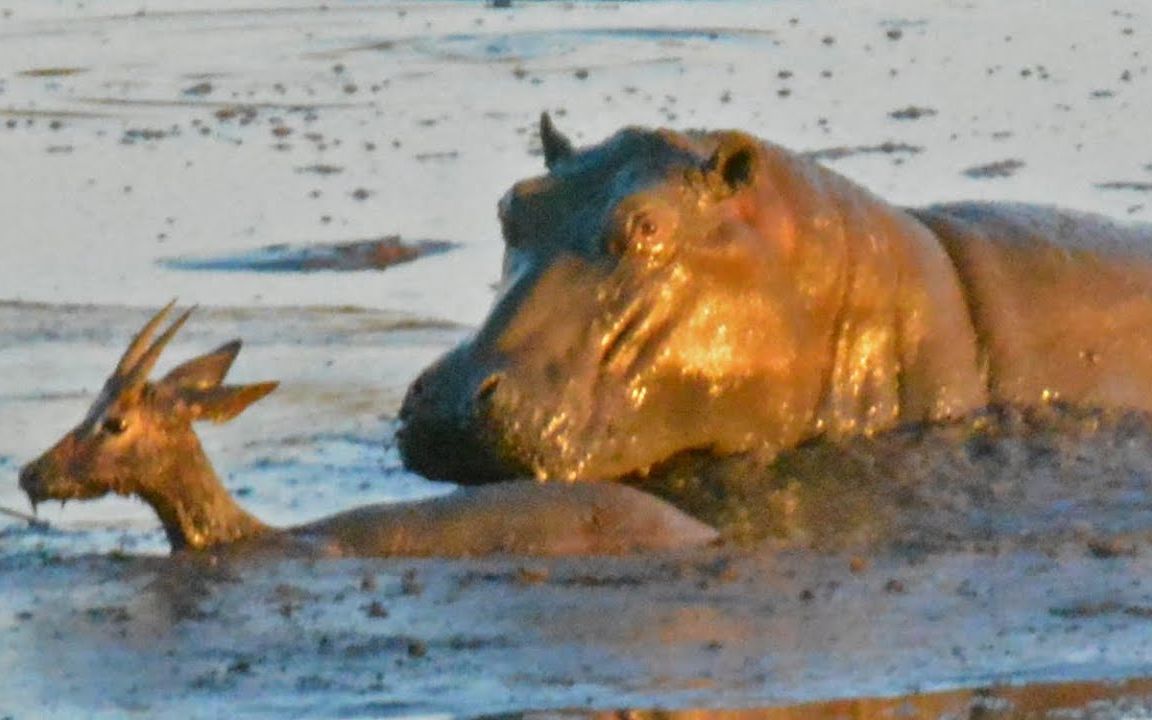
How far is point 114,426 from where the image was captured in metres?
6.86

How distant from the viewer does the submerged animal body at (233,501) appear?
269 inches

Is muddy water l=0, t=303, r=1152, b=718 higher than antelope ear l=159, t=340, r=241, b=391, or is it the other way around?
antelope ear l=159, t=340, r=241, b=391

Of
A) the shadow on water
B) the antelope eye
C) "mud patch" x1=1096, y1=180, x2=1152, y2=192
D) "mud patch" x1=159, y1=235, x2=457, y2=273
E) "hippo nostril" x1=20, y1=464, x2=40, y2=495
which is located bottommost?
"mud patch" x1=1096, y1=180, x2=1152, y2=192

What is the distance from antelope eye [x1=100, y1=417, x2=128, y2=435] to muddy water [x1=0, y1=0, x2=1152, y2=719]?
1.07 feet

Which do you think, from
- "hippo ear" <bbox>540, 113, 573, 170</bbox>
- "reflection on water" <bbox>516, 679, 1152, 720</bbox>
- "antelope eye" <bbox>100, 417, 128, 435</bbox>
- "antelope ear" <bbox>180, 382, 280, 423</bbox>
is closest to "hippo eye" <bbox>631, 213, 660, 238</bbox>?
"hippo ear" <bbox>540, 113, 573, 170</bbox>

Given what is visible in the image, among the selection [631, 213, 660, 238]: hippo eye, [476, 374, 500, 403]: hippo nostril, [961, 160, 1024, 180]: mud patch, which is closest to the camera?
[476, 374, 500, 403]: hippo nostril

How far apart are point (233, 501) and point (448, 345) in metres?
2.83

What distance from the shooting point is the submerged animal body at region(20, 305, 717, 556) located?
6.84 meters

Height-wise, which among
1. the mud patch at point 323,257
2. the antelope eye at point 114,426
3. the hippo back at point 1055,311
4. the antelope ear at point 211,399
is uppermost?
the antelope ear at point 211,399

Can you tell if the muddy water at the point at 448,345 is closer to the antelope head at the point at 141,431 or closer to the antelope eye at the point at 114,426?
the antelope head at the point at 141,431

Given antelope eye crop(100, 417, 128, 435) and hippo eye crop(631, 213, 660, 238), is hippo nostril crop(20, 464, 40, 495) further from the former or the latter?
hippo eye crop(631, 213, 660, 238)

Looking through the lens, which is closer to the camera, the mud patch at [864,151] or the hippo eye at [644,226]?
the hippo eye at [644,226]

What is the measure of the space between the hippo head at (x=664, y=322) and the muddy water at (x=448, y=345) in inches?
7.2

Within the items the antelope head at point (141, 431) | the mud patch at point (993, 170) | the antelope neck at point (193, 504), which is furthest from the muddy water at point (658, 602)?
the mud patch at point (993, 170)
